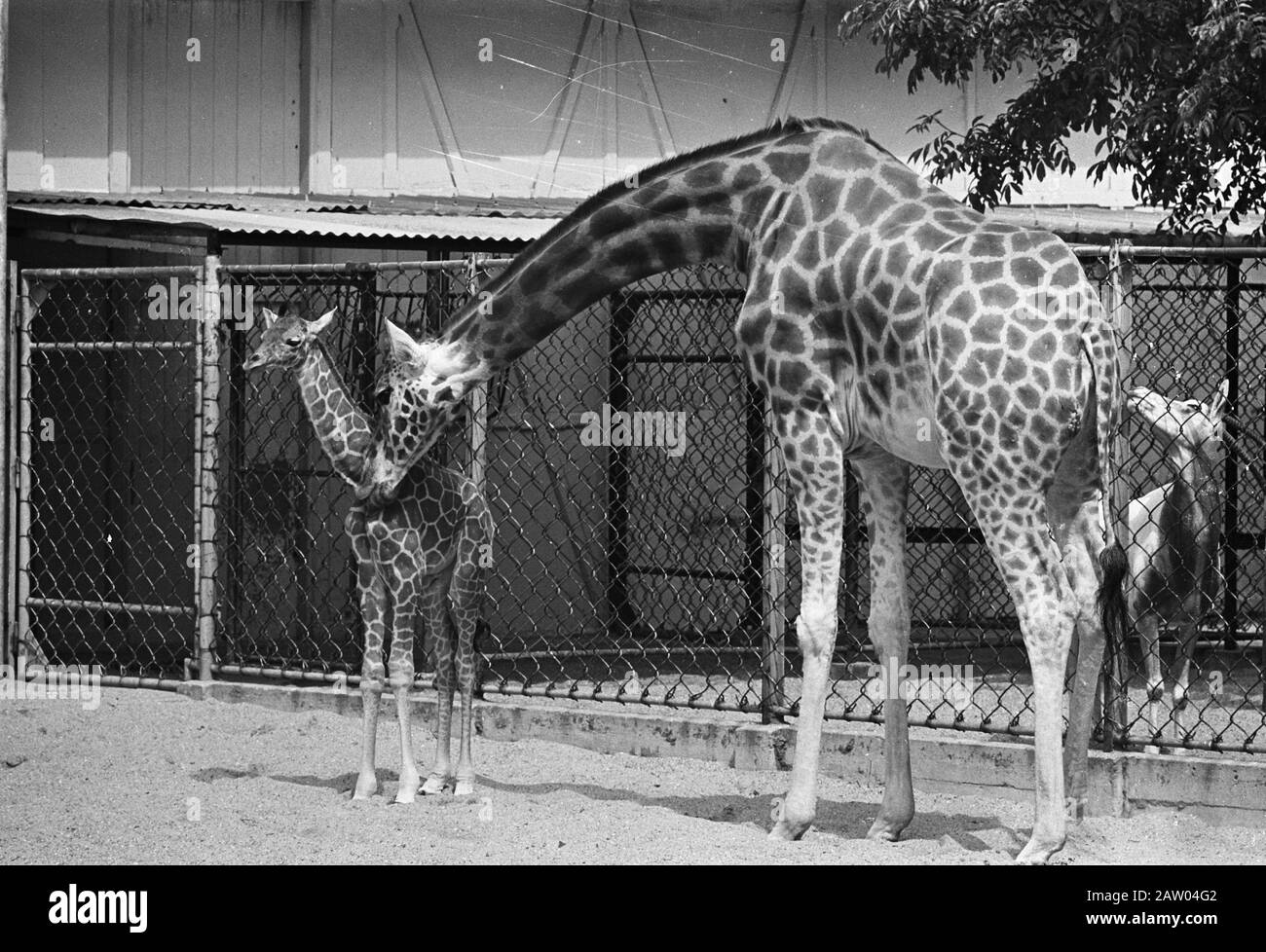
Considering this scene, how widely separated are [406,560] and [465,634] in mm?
441

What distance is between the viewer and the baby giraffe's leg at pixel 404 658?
6250 millimetres

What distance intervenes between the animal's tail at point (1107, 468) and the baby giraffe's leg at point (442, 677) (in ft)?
7.98

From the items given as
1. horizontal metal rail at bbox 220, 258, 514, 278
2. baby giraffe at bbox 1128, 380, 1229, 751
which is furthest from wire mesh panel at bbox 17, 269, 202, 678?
baby giraffe at bbox 1128, 380, 1229, 751

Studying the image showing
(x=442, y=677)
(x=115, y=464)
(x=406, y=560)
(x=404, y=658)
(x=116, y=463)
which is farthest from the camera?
(x=115, y=464)

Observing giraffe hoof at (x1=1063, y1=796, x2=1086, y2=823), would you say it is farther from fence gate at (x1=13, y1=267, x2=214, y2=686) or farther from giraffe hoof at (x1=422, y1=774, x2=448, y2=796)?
fence gate at (x1=13, y1=267, x2=214, y2=686)

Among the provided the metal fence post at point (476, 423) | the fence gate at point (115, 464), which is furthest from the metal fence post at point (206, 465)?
the fence gate at point (115, 464)

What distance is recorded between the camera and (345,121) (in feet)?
38.1

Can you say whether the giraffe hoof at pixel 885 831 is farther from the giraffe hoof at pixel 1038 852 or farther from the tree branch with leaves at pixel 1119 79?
the tree branch with leaves at pixel 1119 79

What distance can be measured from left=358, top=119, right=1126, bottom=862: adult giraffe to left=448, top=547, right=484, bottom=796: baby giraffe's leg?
0.49 metres

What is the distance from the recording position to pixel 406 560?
625 centimetres

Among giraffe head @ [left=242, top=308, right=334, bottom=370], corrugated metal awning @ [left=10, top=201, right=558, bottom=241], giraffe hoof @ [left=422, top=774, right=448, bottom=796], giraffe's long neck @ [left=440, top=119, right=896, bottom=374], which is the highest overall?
corrugated metal awning @ [left=10, top=201, right=558, bottom=241]

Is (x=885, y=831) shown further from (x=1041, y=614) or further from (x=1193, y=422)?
(x=1193, y=422)

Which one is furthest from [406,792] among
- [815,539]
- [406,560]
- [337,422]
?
[815,539]

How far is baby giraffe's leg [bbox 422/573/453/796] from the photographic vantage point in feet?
21.1
